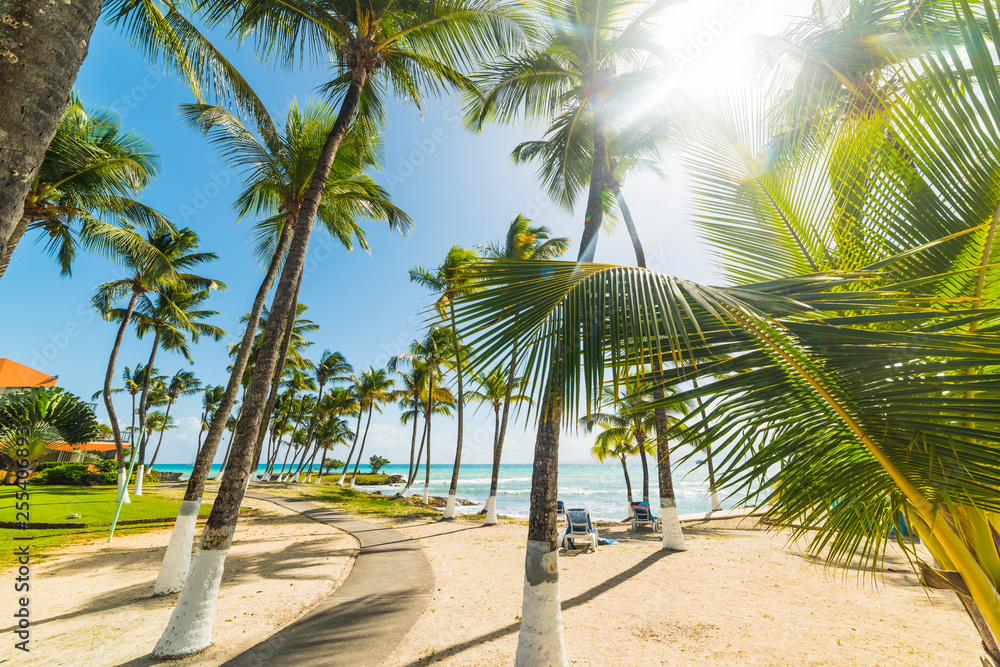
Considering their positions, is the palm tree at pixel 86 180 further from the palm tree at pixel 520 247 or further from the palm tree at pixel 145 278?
the palm tree at pixel 520 247

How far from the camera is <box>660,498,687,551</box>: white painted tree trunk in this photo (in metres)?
10.2

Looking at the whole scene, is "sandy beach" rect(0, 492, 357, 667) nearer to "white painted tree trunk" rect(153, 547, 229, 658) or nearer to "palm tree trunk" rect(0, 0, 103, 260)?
"white painted tree trunk" rect(153, 547, 229, 658)

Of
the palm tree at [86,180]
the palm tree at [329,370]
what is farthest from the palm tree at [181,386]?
the palm tree at [86,180]

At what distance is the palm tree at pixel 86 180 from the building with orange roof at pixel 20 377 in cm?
1752

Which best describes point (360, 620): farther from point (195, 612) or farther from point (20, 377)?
point (20, 377)

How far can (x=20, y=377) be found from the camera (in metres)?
21.7

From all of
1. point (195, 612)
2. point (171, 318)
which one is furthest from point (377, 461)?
point (195, 612)

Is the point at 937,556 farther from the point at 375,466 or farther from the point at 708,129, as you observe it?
the point at 375,466

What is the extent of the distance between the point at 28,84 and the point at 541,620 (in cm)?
518

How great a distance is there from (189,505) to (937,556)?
8334 millimetres

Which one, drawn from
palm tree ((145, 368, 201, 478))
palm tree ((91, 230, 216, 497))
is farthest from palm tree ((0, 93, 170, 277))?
palm tree ((145, 368, 201, 478))

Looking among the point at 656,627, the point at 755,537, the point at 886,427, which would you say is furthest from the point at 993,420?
the point at 755,537

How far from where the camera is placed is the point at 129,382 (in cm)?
3791

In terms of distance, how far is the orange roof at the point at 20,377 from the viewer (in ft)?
68.7
